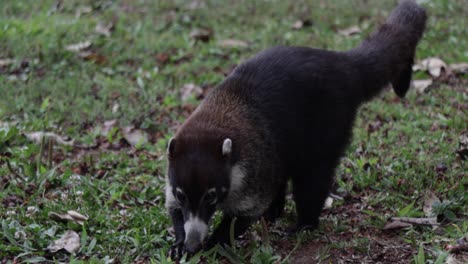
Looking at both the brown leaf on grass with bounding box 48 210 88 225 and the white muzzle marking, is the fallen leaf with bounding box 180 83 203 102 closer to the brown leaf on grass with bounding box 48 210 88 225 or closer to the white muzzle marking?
the brown leaf on grass with bounding box 48 210 88 225

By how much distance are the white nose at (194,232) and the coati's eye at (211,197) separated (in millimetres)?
118

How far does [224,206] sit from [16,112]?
9.53ft

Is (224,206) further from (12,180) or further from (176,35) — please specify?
(176,35)

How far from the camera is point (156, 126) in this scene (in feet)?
20.9

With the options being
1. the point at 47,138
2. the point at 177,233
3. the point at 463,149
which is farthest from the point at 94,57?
the point at 463,149

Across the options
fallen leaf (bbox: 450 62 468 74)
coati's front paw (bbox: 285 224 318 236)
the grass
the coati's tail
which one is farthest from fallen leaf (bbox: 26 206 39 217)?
fallen leaf (bbox: 450 62 468 74)

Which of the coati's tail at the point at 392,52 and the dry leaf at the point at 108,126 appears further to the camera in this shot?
Answer: the dry leaf at the point at 108,126

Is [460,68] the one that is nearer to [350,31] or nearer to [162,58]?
[350,31]

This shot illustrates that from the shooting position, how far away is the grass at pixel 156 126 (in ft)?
14.2

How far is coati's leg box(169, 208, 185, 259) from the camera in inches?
161

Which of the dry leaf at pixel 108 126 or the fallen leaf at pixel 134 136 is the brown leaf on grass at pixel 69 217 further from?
the dry leaf at pixel 108 126

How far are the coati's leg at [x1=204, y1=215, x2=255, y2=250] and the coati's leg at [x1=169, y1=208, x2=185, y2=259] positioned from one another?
17 centimetres

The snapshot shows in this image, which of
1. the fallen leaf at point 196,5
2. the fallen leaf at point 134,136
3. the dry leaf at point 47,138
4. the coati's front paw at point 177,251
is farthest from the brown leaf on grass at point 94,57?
the coati's front paw at point 177,251

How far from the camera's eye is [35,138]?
5781 millimetres
